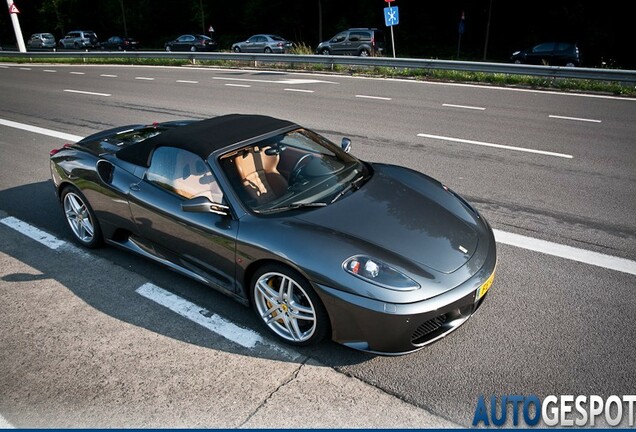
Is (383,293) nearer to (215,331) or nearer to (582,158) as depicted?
(215,331)

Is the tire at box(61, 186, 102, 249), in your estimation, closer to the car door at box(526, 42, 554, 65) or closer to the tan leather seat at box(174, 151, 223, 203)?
the tan leather seat at box(174, 151, 223, 203)

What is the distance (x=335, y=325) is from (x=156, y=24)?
53.7m

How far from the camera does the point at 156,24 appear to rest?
4984 centimetres

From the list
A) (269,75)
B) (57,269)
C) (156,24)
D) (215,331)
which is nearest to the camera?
(215,331)

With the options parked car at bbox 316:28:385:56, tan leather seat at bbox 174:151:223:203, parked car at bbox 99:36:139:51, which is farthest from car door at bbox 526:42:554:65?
parked car at bbox 99:36:139:51

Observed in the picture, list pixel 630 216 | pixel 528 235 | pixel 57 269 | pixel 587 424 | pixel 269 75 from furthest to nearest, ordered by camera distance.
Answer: pixel 269 75 < pixel 630 216 < pixel 528 235 < pixel 57 269 < pixel 587 424

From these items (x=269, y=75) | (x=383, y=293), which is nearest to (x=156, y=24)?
(x=269, y=75)

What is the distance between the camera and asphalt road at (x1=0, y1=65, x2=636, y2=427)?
10.0 feet

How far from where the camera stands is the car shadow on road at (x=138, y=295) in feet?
10.9

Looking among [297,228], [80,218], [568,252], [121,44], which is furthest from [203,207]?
[121,44]

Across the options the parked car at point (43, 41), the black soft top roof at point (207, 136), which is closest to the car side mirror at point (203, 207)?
the black soft top roof at point (207, 136)

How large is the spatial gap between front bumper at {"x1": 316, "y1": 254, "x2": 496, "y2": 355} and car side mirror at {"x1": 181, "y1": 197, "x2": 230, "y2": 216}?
98 centimetres

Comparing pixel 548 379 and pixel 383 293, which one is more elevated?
pixel 383 293

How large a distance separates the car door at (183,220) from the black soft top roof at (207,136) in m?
0.08
